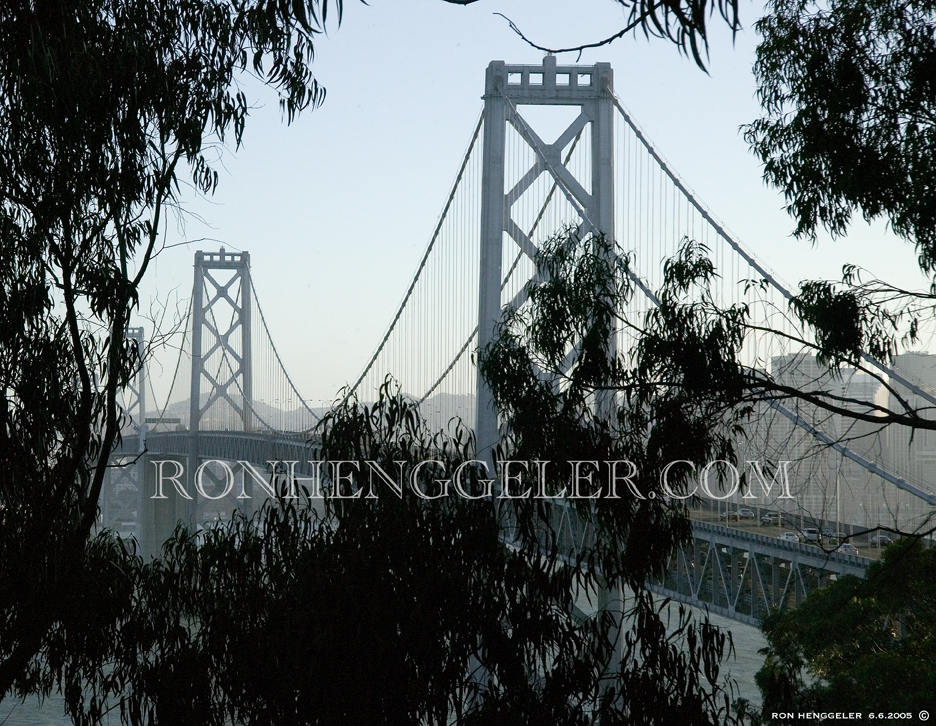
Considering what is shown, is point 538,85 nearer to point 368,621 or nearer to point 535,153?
point 535,153

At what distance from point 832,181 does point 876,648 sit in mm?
2254

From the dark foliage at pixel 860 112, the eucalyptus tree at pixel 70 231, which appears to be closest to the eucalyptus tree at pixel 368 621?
the eucalyptus tree at pixel 70 231

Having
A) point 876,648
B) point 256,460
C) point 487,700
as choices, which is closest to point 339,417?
point 487,700

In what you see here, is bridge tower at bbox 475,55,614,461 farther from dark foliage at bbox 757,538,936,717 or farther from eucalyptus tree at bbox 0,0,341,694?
eucalyptus tree at bbox 0,0,341,694

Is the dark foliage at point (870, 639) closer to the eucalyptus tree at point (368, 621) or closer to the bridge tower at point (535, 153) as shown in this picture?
the eucalyptus tree at point (368, 621)

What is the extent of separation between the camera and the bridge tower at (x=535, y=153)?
22.8ft

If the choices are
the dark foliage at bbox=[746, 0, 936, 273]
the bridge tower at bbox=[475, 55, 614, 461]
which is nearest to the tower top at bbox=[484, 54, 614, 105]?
the bridge tower at bbox=[475, 55, 614, 461]

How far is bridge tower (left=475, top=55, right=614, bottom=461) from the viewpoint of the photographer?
22.8 ft

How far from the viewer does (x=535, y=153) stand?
743 centimetres

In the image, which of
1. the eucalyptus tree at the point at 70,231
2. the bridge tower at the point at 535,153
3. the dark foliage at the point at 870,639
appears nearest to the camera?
the eucalyptus tree at the point at 70,231

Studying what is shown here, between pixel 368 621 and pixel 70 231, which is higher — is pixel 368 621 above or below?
below

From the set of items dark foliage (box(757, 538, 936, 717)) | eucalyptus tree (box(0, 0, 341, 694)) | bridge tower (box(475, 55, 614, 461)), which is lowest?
dark foliage (box(757, 538, 936, 717))

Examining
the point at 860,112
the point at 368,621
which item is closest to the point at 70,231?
the point at 368,621

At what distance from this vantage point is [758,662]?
46.7ft
